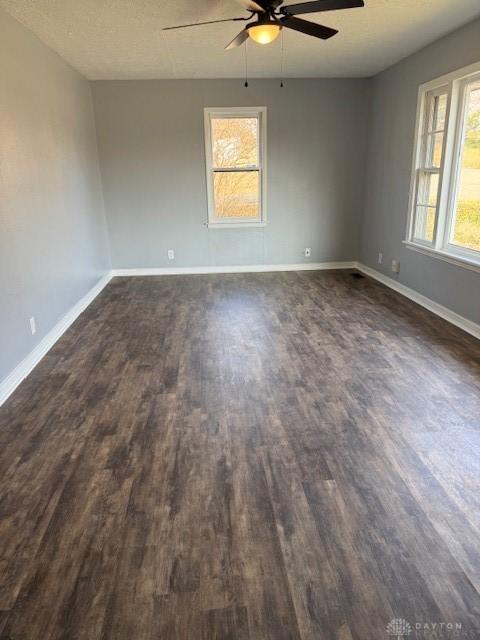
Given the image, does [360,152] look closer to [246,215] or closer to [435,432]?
[246,215]

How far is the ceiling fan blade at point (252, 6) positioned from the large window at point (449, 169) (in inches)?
79.3

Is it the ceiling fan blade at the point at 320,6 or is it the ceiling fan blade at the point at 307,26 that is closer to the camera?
the ceiling fan blade at the point at 320,6

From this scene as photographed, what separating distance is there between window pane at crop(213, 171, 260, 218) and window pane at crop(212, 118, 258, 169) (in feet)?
0.45

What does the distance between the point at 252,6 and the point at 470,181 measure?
247 cm

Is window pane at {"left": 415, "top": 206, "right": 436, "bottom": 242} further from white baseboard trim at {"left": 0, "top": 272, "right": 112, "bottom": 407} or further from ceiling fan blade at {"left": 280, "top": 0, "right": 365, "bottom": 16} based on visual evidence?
white baseboard trim at {"left": 0, "top": 272, "right": 112, "bottom": 407}

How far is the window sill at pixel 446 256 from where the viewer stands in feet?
12.2

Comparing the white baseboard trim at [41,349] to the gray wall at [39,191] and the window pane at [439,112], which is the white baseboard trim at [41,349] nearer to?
the gray wall at [39,191]

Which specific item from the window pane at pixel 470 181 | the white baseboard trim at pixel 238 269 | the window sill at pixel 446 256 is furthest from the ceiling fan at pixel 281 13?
the white baseboard trim at pixel 238 269

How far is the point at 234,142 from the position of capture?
19.1 ft

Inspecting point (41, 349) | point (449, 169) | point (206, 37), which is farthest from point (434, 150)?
point (41, 349)

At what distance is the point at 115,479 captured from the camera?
2.02m

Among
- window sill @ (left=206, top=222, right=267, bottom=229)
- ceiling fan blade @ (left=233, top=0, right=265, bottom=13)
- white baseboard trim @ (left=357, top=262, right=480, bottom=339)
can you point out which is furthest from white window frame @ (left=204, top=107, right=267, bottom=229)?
ceiling fan blade @ (left=233, top=0, right=265, bottom=13)

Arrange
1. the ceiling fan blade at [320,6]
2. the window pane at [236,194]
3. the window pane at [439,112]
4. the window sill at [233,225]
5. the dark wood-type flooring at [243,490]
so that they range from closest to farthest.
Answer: the dark wood-type flooring at [243,490]
the ceiling fan blade at [320,6]
the window pane at [439,112]
the window pane at [236,194]
the window sill at [233,225]

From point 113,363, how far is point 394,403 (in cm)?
210
